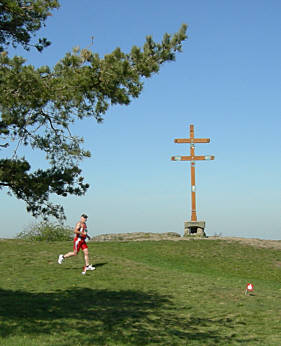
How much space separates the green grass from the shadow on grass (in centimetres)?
2

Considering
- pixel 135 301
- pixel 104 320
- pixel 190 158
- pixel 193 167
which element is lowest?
pixel 104 320

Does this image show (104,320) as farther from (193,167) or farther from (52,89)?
(193,167)

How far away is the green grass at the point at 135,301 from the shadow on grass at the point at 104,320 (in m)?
0.02

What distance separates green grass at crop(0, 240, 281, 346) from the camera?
31.0 feet

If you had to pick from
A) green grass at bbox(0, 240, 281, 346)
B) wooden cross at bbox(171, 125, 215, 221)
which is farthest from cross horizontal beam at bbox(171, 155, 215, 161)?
green grass at bbox(0, 240, 281, 346)

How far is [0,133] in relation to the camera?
10977 mm

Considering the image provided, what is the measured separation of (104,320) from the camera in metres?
10.5

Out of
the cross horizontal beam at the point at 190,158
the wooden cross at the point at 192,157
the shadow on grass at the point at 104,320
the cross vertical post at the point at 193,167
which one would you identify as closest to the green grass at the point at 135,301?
the shadow on grass at the point at 104,320

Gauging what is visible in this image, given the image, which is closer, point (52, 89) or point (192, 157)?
point (52, 89)

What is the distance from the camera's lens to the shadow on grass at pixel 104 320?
9266 mm

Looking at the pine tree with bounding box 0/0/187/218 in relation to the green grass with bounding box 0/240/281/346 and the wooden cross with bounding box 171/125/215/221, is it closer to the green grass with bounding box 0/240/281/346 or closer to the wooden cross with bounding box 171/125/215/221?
the green grass with bounding box 0/240/281/346

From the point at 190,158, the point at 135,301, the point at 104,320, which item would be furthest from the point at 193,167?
the point at 104,320

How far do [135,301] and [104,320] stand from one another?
224cm

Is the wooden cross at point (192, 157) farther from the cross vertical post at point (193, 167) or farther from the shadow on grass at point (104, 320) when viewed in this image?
the shadow on grass at point (104, 320)
